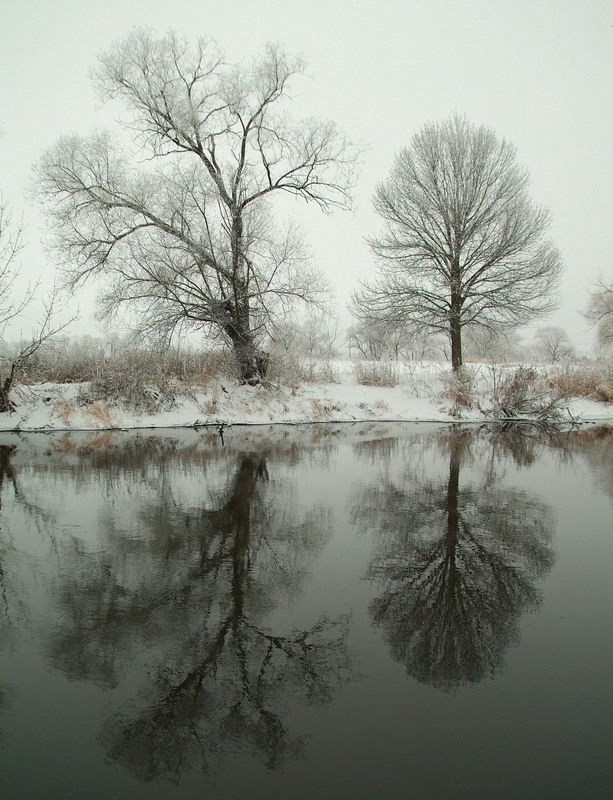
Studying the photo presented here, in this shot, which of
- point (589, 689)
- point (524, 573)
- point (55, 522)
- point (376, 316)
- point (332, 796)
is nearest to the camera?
point (332, 796)

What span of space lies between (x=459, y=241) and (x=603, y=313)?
86.1 ft

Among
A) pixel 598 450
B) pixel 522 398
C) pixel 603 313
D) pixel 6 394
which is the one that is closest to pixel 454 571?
pixel 598 450

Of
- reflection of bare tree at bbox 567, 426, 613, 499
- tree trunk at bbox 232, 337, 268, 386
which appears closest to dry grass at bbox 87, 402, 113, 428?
tree trunk at bbox 232, 337, 268, 386

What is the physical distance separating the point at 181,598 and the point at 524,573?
3530 mm

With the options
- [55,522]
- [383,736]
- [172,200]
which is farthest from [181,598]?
[172,200]

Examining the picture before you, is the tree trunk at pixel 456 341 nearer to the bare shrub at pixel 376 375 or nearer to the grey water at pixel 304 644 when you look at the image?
the bare shrub at pixel 376 375

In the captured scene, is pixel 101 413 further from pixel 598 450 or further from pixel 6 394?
pixel 598 450

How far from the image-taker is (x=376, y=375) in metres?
22.5

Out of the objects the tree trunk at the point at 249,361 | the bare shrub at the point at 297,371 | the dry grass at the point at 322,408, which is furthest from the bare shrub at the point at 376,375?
the tree trunk at the point at 249,361

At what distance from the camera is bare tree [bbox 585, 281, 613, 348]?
40.4 m

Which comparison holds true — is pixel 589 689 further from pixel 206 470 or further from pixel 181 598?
pixel 206 470

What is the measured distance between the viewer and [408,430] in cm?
1695

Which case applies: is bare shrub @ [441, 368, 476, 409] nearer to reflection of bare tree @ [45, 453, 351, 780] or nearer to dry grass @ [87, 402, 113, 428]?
dry grass @ [87, 402, 113, 428]

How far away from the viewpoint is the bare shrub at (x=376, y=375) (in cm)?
2253
